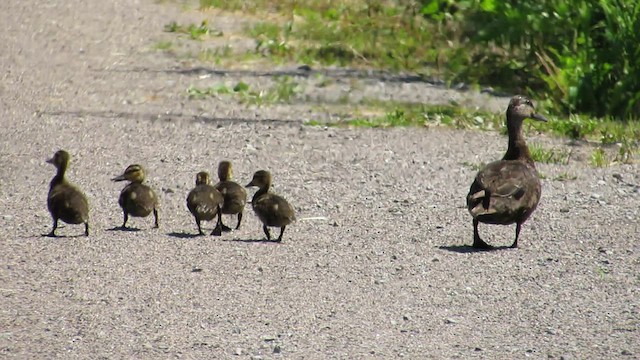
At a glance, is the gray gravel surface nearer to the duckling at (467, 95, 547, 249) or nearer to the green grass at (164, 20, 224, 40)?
the duckling at (467, 95, 547, 249)

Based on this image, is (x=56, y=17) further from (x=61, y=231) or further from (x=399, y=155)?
(x=61, y=231)

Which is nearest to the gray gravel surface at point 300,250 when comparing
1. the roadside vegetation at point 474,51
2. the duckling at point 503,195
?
the duckling at point 503,195

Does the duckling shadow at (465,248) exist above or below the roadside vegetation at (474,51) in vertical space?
A: below

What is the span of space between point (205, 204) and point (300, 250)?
88 centimetres

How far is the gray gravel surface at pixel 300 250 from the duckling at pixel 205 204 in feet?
0.61

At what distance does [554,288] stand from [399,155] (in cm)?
471

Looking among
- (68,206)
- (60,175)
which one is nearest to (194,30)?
(60,175)

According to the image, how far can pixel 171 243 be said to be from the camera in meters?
10.1

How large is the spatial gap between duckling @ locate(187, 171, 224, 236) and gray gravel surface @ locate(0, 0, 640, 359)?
186 mm

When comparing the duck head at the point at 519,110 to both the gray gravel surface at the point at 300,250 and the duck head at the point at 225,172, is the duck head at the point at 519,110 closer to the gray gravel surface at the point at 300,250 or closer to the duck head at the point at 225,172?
the gray gravel surface at the point at 300,250

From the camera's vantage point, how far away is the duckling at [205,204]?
10375 millimetres

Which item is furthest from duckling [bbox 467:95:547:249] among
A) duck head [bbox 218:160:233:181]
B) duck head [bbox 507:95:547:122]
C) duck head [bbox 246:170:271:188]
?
duck head [bbox 218:160:233:181]

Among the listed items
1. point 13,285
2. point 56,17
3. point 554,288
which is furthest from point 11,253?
point 56,17

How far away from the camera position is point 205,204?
10383 millimetres
